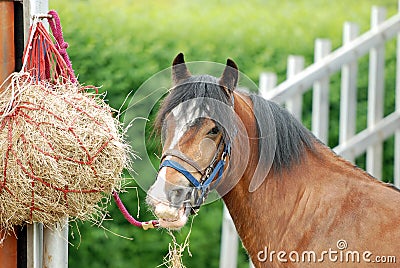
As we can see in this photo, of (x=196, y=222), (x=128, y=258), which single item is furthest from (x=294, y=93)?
(x=128, y=258)

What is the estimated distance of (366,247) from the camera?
3020 millimetres

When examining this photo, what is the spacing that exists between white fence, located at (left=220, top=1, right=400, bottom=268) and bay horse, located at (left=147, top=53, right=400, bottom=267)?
189cm

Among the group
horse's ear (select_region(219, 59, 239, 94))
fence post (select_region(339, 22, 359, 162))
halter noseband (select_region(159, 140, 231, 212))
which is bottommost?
halter noseband (select_region(159, 140, 231, 212))

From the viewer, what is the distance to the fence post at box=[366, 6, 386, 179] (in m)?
5.63

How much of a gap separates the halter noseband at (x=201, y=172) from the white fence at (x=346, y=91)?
2126 millimetres

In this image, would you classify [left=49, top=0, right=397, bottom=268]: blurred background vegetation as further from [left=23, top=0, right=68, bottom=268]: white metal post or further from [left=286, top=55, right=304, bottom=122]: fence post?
[left=23, top=0, right=68, bottom=268]: white metal post

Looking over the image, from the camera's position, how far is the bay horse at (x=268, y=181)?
9.46 ft

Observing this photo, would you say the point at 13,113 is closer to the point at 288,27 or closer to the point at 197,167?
the point at 197,167

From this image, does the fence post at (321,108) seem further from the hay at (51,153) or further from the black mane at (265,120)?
the hay at (51,153)

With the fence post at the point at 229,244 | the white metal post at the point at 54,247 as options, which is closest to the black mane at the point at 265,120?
the white metal post at the point at 54,247

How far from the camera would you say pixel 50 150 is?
2830mm

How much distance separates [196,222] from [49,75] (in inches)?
123

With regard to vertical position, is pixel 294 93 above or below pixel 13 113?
above

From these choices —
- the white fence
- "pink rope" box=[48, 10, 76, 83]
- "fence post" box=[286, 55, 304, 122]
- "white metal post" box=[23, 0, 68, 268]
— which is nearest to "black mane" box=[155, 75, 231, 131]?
"pink rope" box=[48, 10, 76, 83]
